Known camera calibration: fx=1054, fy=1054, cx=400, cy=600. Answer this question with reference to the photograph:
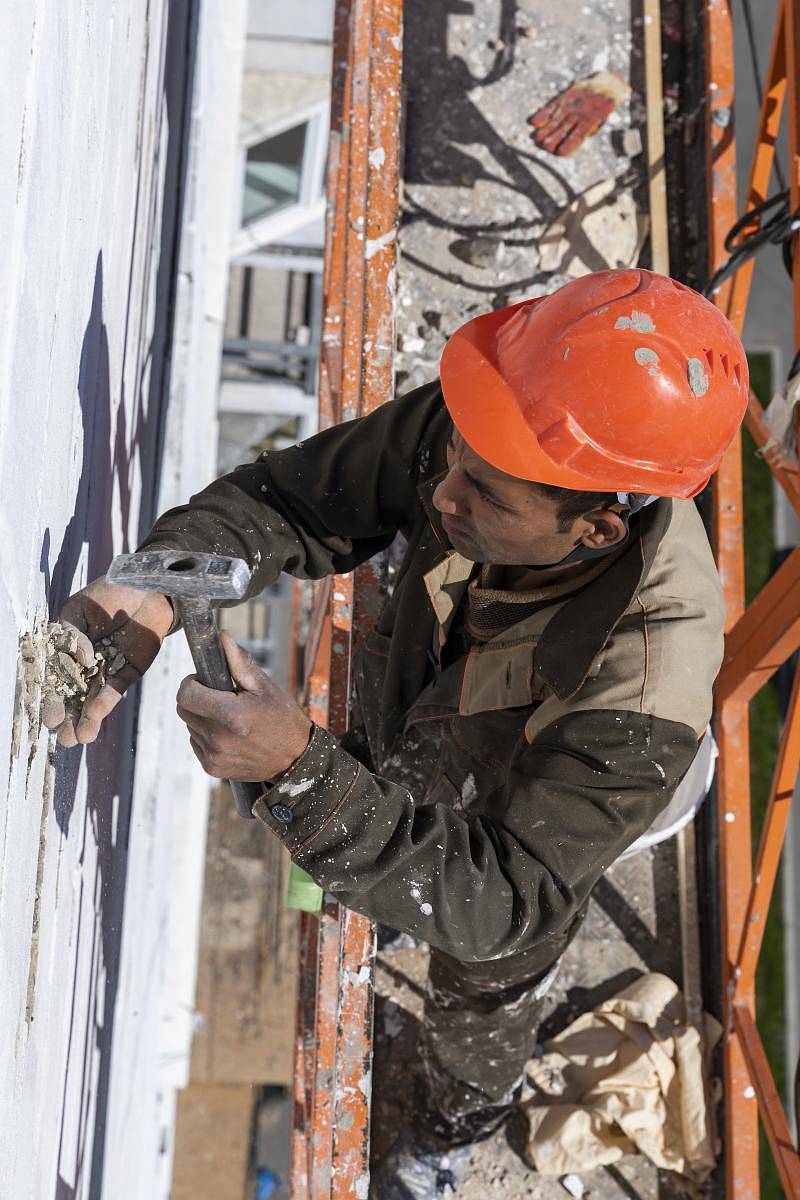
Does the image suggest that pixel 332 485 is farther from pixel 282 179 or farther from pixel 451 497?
pixel 282 179

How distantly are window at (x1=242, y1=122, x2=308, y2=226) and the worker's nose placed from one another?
860 centimetres

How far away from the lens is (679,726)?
194 centimetres

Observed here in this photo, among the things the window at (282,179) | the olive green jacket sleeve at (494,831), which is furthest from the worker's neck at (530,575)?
the window at (282,179)

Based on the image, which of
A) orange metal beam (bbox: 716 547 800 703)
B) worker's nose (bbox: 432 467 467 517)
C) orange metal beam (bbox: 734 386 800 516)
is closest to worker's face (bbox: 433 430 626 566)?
worker's nose (bbox: 432 467 467 517)

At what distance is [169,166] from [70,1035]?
3.40m

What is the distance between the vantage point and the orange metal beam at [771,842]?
322 centimetres

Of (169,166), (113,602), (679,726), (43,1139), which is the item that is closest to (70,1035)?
(43,1139)

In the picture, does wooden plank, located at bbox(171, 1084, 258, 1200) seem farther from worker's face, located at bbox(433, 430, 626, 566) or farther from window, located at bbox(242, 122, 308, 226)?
worker's face, located at bbox(433, 430, 626, 566)

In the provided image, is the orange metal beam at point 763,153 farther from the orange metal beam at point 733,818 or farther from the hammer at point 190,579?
the hammer at point 190,579

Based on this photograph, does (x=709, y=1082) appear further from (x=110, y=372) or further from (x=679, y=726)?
(x=110, y=372)

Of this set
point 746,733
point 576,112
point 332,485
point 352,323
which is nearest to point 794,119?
point 576,112

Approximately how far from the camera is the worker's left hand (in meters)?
1.61

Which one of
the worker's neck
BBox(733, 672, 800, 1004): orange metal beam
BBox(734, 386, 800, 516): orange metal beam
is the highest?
BBox(734, 386, 800, 516): orange metal beam

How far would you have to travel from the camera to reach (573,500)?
1.95 m
